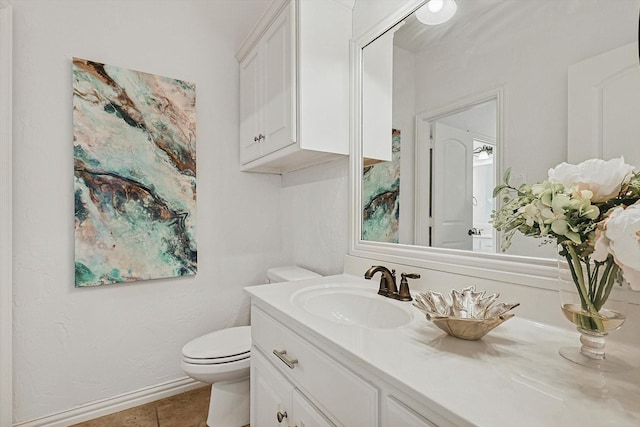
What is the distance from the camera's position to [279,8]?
1.60 metres

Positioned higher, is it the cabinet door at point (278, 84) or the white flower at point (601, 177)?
the cabinet door at point (278, 84)

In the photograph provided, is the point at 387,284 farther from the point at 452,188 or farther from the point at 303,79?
the point at 303,79

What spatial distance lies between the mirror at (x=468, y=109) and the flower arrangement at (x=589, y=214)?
24 cm

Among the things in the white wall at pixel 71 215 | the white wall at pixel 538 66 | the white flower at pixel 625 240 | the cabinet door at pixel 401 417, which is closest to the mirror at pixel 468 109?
the white wall at pixel 538 66

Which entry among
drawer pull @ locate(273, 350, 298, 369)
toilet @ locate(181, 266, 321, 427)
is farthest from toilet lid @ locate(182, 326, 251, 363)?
drawer pull @ locate(273, 350, 298, 369)

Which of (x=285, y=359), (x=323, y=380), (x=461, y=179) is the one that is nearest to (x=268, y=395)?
(x=285, y=359)

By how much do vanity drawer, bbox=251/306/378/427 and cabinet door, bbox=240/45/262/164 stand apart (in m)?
1.16

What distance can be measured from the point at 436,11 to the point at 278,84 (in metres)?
0.79

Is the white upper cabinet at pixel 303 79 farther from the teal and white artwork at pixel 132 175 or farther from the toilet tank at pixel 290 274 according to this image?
the toilet tank at pixel 290 274

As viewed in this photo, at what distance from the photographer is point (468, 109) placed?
1148 millimetres

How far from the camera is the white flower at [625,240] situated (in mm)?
521

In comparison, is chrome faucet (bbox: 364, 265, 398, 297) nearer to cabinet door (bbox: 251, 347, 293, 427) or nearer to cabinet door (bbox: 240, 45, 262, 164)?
cabinet door (bbox: 251, 347, 293, 427)

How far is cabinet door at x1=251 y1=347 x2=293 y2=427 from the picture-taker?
1033 mm

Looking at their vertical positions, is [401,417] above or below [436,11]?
below
